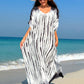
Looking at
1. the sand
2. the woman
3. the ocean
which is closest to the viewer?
the woman

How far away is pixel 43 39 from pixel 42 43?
0.07 metres

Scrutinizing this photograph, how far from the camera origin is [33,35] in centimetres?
465

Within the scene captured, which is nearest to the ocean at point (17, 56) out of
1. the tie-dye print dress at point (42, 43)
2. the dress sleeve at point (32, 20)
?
the tie-dye print dress at point (42, 43)

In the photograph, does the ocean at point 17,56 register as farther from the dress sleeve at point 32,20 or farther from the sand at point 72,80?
the dress sleeve at point 32,20

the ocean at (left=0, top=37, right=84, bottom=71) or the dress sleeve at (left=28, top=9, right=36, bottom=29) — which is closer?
the dress sleeve at (left=28, top=9, right=36, bottom=29)

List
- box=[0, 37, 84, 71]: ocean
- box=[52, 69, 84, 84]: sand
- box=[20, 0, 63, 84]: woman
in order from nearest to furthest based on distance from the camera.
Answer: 1. box=[20, 0, 63, 84]: woman
2. box=[52, 69, 84, 84]: sand
3. box=[0, 37, 84, 71]: ocean

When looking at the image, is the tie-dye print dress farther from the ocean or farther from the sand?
the ocean

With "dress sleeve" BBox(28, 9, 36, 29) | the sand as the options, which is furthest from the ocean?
"dress sleeve" BBox(28, 9, 36, 29)

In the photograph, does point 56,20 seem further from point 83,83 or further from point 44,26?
point 83,83

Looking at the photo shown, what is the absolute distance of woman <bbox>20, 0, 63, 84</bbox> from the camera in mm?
4574

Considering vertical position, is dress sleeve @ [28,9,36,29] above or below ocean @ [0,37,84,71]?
above

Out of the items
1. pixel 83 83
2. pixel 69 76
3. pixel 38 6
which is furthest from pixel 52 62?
pixel 69 76

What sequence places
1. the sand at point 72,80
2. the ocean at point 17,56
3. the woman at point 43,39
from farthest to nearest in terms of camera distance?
the ocean at point 17,56, the sand at point 72,80, the woman at point 43,39

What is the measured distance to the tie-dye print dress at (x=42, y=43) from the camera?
180 inches
